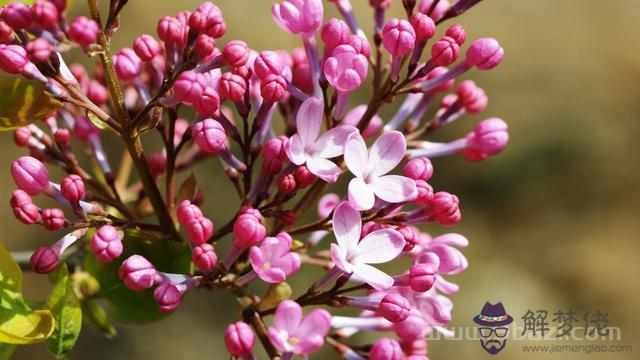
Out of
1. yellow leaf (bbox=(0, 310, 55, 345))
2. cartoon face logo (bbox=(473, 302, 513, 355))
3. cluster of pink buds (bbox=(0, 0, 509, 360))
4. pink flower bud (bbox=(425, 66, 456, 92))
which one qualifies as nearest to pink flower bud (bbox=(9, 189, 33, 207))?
cluster of pink buds (bbox=(0, 0, 509, 360))

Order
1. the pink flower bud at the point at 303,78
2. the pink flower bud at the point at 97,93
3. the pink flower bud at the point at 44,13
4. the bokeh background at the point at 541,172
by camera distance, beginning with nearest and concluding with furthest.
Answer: the pink flower bud at the point at 44,13
the pink flower bud at the point at 303,78
the pink flower bud at the point at 97,93
the bokeh background at the point at 541,172

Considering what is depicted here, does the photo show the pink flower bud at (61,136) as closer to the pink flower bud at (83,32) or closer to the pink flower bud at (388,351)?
the pink flower bud at (83,32)

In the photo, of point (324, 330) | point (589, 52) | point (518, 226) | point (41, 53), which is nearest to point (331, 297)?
point (324, 330)

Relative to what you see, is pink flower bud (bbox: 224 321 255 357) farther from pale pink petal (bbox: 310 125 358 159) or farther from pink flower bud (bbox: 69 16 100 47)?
pink flower bud (bbox: 69 16 100 47)

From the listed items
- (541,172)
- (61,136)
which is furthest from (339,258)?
(541,172)

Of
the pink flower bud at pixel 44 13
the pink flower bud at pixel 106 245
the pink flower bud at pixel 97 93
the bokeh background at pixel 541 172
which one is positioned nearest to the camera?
the pink flower bud at pixel 44 13

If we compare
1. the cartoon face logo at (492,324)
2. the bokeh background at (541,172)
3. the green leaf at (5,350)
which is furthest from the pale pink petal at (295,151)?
the bokeh background at (541,172)

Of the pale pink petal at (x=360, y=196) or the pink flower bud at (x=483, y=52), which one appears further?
the pink flower bud at (x=483, y=52)
